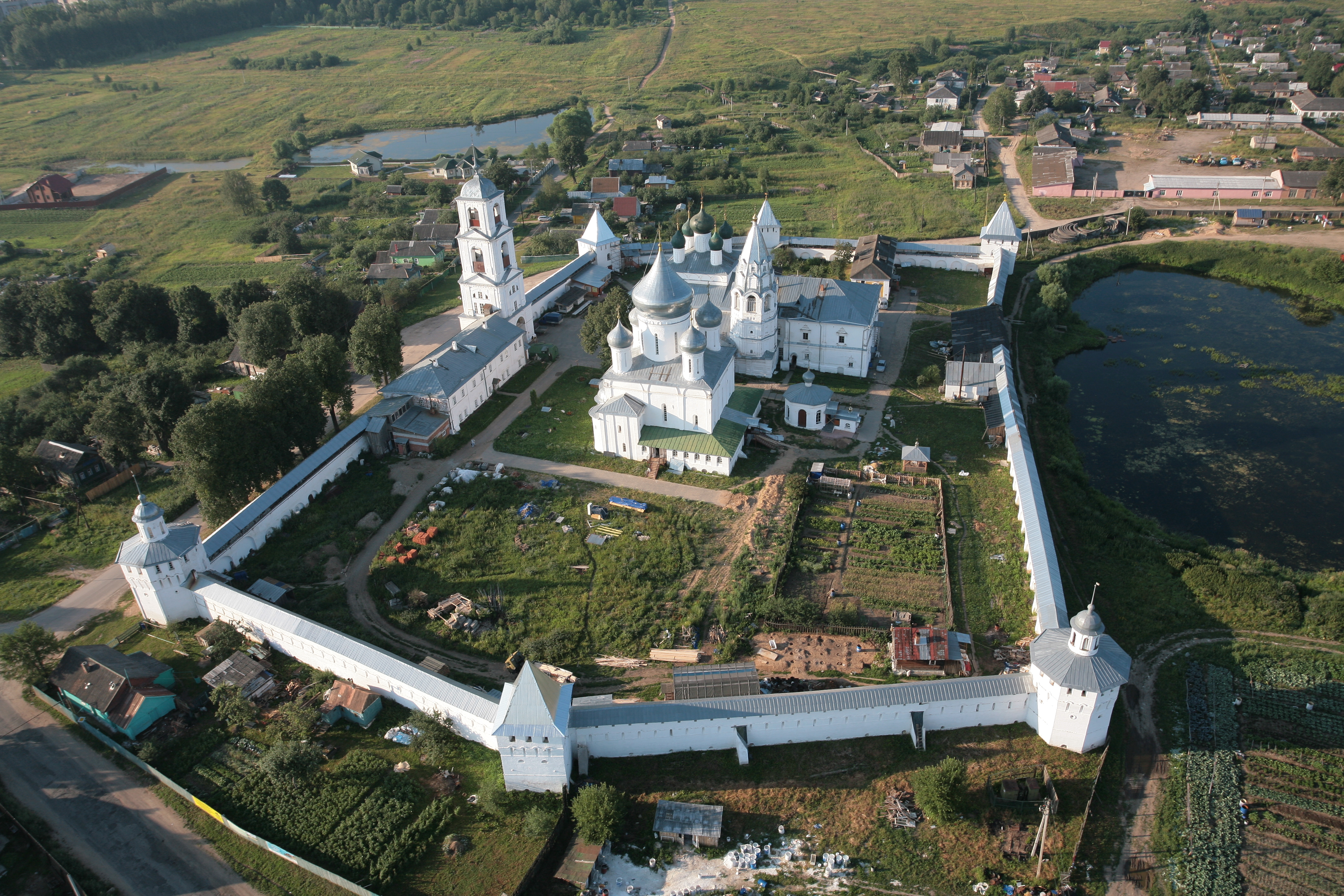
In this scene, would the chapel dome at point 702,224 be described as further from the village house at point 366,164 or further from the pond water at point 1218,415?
the village house at point 366,164

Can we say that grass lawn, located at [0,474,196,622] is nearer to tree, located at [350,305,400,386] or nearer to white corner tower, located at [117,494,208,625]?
white corner tower, located at [117,494,208,625]

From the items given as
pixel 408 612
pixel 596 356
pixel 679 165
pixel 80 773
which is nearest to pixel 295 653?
pixel 408 612

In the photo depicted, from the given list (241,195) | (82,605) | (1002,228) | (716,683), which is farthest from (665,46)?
(716,683)

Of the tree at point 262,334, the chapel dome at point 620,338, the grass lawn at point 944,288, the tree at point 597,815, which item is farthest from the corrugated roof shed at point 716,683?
the grass lawn at point 944,288

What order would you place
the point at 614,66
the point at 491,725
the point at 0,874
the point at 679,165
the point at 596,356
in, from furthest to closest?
the point at 614,66 < the point at 679,165 < the point at 596,356 < the point at 491,725 < the point at 0,874

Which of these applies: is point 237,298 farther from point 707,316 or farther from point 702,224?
point 707,316

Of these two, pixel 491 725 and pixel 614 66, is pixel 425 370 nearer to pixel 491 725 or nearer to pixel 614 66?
pixel 491 725
